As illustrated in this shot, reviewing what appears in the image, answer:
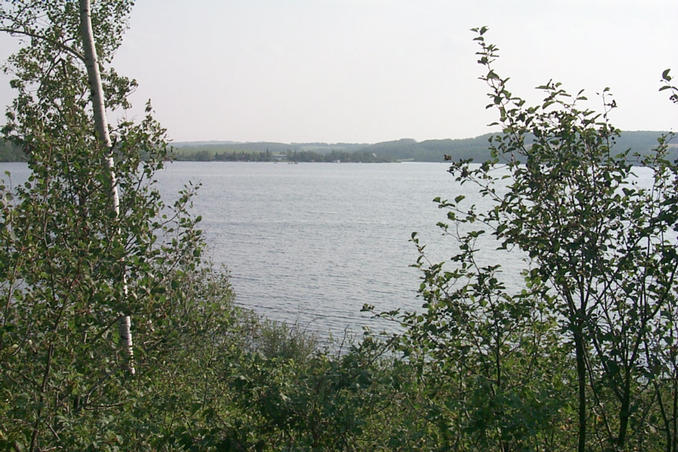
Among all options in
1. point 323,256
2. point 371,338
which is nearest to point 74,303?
point 371,338

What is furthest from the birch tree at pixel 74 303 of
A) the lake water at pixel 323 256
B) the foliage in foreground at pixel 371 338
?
the lake water at pixel 323 256

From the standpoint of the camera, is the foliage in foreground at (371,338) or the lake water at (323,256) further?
the lake water at (323,256)

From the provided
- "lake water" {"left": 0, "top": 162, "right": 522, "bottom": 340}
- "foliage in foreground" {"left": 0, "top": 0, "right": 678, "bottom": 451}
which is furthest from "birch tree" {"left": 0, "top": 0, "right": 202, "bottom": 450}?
"lake water" {"left": 0, "top": 162, "right": 522, "bottom": 340}

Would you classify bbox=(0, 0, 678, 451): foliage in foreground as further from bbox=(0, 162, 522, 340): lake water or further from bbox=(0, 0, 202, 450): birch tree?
bbox=(0, 162, 522, 340): lake water

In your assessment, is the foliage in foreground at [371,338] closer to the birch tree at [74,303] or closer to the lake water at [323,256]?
the birch tree at [74,303]

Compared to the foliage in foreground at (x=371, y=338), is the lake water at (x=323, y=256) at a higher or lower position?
lower

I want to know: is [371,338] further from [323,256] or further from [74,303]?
[323,256]

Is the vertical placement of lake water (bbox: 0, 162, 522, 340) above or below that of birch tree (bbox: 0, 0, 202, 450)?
below

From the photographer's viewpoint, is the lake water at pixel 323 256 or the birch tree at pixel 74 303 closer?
the birch tree at pixel 74 303

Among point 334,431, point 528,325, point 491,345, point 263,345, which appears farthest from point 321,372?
point 263,345

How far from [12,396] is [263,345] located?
10669mm

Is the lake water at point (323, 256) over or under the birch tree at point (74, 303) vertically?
under

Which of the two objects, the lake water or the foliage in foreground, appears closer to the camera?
the foliage in foreground

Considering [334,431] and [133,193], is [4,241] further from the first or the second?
[334,431]
